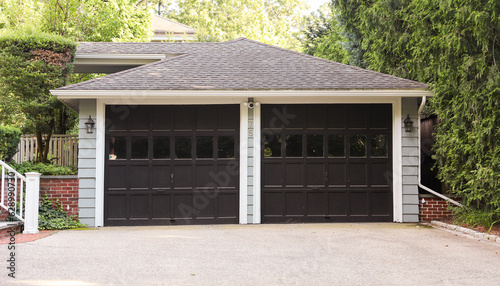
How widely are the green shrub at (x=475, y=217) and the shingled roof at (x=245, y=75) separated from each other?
2.53 m

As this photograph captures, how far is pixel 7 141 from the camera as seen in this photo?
972cm

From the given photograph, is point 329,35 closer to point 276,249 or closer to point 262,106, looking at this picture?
point 262,106

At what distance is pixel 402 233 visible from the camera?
8.72m

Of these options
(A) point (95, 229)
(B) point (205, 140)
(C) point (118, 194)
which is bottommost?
(A) point (95, 229)

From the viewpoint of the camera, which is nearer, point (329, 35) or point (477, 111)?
point (477, 111)

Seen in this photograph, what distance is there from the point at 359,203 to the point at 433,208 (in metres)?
1.53

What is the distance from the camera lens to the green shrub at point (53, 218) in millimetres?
9289

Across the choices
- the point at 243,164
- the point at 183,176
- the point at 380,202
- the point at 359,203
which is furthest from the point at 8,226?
the point at 380,202

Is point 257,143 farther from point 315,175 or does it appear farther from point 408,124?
point 408,124

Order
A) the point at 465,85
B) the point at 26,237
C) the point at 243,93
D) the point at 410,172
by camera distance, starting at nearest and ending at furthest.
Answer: the point at 26,237 → the point at 465,85 → the point at 243,93 → the point at 410,172

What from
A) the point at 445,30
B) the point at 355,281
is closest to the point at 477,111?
the point at 445,30

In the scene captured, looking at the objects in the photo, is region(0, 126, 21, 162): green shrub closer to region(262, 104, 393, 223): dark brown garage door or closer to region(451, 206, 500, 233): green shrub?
region(262, 104, 393, 223): dark brown garage door

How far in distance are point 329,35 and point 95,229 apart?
16553 mm

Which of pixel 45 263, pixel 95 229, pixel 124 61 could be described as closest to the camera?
pixel 45 263
